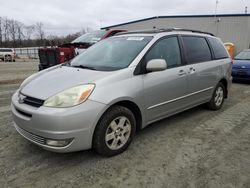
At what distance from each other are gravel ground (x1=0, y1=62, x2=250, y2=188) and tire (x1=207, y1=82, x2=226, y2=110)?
0.95 m

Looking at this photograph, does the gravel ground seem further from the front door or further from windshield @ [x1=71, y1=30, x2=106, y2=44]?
windshield @ [x1=71, y1=30, x2=106, y2=44]

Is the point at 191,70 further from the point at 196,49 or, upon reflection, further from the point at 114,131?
the point at 114,131

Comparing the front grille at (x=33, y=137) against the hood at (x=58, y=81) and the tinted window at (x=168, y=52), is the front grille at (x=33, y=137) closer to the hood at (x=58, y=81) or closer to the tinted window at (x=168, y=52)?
the hood at (x=58, y=81)

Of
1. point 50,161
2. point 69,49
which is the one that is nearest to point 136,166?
point 50,161

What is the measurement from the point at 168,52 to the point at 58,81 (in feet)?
6.22

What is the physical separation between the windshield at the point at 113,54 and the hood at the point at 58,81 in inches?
9.7

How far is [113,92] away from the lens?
10.1 ft

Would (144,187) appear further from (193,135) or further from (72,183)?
(193,135)

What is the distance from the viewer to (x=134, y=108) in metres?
3.48

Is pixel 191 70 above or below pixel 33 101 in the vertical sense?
above

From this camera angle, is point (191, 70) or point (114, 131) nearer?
point (114, 131)

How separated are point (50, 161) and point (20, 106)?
0.80 m

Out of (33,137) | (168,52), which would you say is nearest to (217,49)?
(168,52)

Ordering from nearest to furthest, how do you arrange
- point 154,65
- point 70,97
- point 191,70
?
point 70,97, point 154,65, point 191,70
